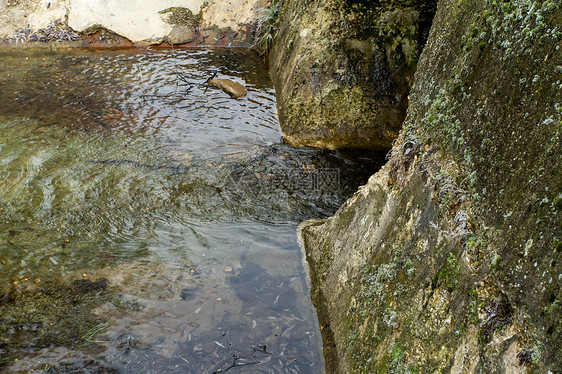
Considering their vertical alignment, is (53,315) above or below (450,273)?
below

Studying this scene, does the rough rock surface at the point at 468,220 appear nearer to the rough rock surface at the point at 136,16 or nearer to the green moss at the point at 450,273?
the green moss at the point at 450,273

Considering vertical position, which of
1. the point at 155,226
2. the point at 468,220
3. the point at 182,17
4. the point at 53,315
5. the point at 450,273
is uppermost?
the point at 182,17

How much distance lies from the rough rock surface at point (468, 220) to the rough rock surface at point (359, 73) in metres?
2.78

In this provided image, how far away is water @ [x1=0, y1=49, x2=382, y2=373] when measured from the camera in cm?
326

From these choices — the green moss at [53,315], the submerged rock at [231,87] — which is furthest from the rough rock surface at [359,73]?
the green moss at [53,315]

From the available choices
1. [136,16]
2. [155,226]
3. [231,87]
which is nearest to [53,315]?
[155,226]

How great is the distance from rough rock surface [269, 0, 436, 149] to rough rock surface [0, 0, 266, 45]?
443cm

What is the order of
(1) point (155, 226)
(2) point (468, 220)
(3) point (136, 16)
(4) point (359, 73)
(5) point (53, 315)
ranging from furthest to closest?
(3) point (136, 16)
(4) point (359, 73)
(1) point (155, 226)
(5) point (53, 315)
(2) point (468, 220)

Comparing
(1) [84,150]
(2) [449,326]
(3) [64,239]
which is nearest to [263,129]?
(1) [84,150]

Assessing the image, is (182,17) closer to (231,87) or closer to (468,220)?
(231,87)

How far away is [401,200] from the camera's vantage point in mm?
2920

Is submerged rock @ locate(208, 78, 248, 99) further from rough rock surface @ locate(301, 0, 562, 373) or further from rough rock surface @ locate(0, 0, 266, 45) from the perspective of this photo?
rough rock surface @ locate(301, 0, 562, 373)

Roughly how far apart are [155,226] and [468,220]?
3.23m

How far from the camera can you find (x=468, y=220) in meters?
2.11
